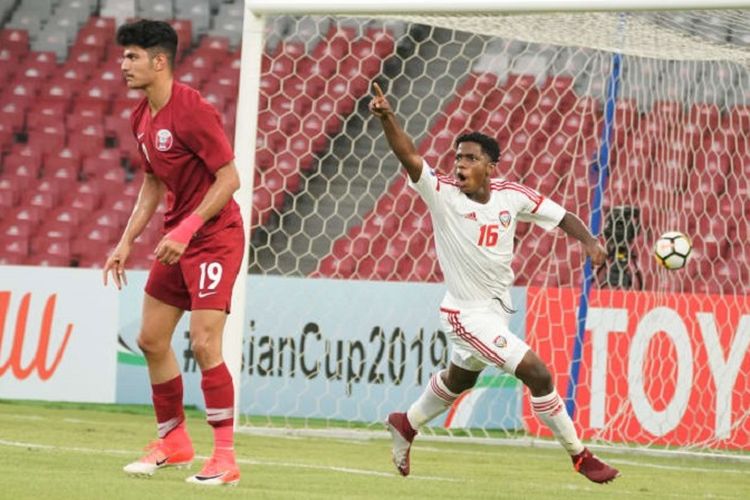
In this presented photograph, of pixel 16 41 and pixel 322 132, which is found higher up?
pixel 16 41

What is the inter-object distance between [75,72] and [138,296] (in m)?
4.08

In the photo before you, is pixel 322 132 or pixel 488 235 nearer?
pixel 488 235

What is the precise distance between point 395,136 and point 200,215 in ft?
3.86

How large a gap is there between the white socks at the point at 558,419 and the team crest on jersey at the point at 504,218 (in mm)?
868

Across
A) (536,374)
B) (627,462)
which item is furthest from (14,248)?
(536,374)

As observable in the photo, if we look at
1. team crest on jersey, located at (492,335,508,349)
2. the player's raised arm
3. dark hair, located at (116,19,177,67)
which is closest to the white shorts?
team crest on jersey, located at (492,335,508,349)

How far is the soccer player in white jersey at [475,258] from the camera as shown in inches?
283

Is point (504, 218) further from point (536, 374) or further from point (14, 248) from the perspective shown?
point (14, 248)

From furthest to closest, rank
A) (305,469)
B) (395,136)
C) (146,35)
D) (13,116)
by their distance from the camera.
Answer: (13,116), (305,469), (395,136), (146,35)

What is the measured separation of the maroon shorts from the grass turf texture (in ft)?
2.44

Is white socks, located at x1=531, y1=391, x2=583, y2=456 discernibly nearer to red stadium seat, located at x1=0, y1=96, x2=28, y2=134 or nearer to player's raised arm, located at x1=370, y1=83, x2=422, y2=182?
player's raised arm, located at x1=370, y1=83, x2=422, y2=182

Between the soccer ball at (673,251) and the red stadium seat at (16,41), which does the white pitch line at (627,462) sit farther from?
the red stadium seat at (16,41)

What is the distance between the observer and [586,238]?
7348 mm

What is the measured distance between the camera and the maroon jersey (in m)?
6.09
